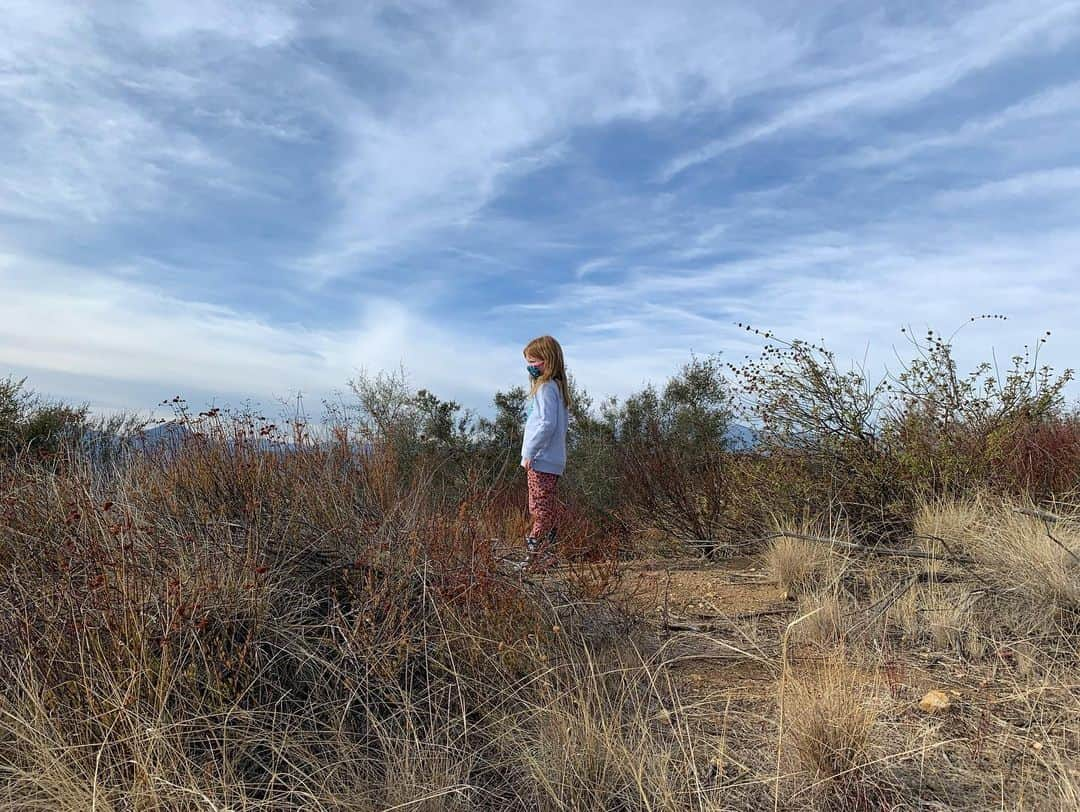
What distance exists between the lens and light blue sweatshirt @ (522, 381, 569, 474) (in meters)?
5.31

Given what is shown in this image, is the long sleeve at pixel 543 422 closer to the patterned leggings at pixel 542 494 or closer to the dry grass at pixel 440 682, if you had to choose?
the patterned leggings at pixel 542 494

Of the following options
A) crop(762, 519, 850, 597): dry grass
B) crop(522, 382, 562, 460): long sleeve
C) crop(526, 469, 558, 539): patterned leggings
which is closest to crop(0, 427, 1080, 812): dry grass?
crop(762, 519, 850, 597): dry grass

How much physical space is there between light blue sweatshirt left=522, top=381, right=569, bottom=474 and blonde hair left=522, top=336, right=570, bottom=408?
0.20ft

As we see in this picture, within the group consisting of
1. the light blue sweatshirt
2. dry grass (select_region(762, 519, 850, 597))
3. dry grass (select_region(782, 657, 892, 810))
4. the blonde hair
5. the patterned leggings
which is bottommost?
dry grass (select_region(782, 657, 892, 810))

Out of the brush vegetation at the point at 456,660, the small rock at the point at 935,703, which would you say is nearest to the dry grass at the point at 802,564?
the brush vegetation at the point at 456,660

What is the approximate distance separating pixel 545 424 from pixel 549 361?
1.59 ft

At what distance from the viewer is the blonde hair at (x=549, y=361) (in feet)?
17.9

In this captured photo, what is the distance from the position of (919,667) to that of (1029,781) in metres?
0.98

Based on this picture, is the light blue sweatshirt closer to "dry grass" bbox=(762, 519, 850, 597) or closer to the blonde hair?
the blonde hair

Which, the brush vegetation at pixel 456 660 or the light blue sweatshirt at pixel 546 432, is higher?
the light blue sweatshirt at pixel 546 432

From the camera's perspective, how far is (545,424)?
5312 millimetres

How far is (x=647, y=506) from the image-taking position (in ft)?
21.7

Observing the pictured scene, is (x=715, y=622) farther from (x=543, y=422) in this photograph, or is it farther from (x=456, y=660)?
(x=543, y=422)

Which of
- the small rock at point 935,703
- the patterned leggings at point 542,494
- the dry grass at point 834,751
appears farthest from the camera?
the patterned leggings at point 542,494
